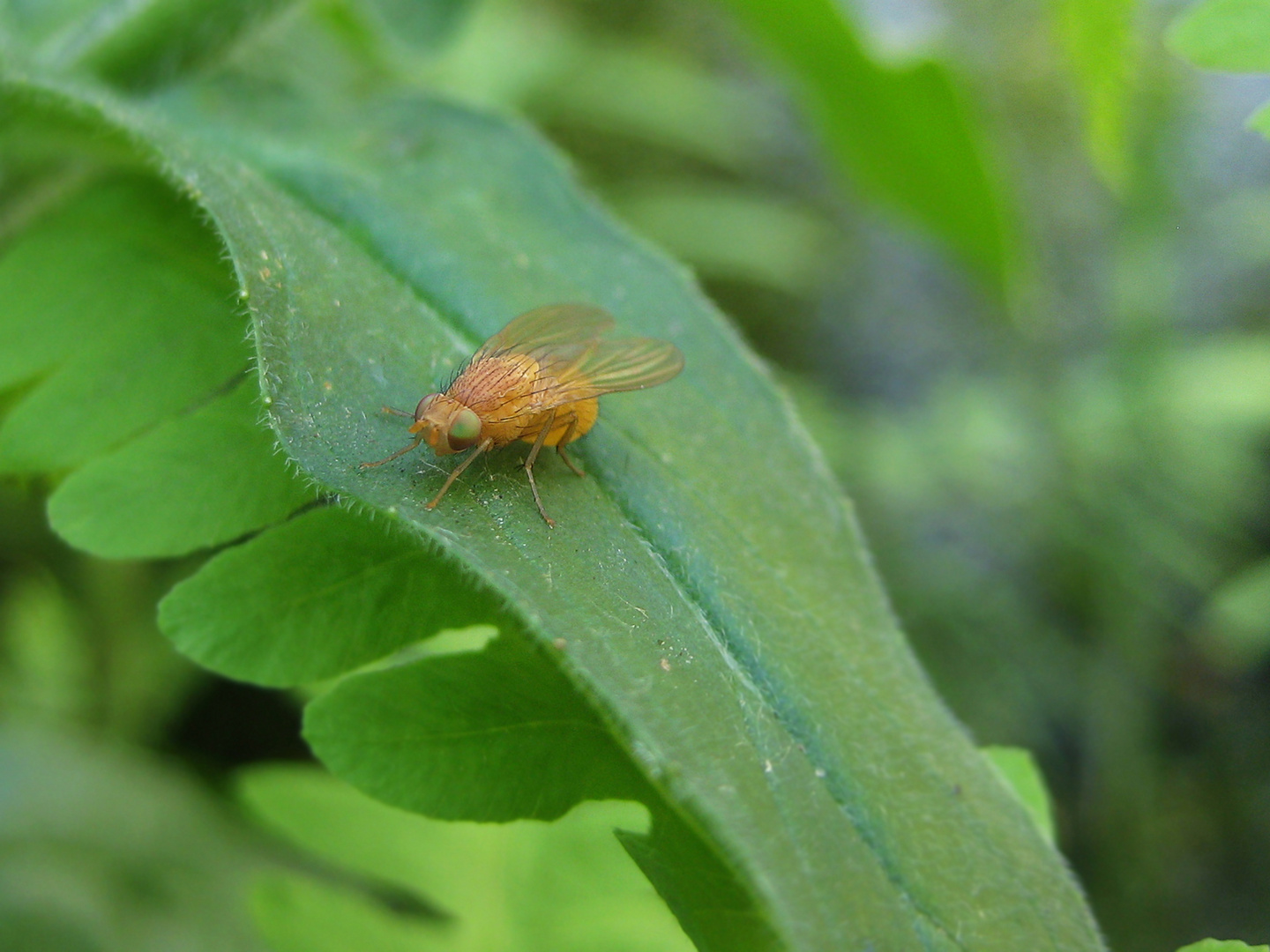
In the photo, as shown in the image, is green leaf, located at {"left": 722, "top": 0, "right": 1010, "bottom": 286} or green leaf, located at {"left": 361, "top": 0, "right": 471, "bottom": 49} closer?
green leaf, located at {"left": 361, "top": 0, "right": 471, "bottom": 49}

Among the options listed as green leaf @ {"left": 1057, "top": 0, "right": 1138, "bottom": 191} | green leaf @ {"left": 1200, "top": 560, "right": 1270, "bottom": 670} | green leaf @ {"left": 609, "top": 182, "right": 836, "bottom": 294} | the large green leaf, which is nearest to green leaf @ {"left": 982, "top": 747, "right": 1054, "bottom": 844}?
the large green leaf

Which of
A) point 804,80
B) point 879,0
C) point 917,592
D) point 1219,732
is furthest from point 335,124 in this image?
point 879,0

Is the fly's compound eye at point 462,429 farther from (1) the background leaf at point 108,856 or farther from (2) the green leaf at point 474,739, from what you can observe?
(1) the background leaf at point 108,856

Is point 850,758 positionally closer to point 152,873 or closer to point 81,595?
point 152,873

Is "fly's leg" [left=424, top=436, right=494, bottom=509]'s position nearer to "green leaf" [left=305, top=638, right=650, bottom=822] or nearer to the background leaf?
"green leaf" [left=305, top=638, right=650, bottom=822]

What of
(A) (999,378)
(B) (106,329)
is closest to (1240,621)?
(A) (999,378)
